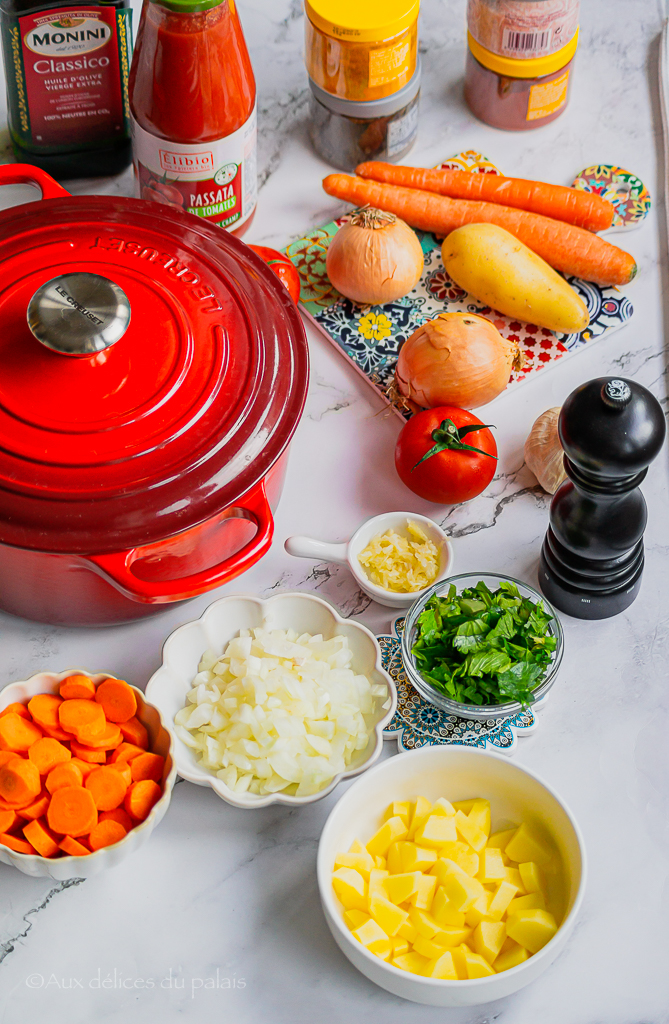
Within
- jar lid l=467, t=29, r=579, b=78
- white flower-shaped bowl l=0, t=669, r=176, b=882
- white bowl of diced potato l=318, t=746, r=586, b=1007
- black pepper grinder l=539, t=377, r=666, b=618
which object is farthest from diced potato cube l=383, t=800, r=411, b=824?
jar lid l=467, t=29, r=579, b=78

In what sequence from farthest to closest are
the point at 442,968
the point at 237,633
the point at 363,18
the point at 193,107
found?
the point at 363,18, the point at 193,107, the point at 237,633, the point at 442,968

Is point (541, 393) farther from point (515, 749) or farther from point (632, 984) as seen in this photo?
point (632, 984)

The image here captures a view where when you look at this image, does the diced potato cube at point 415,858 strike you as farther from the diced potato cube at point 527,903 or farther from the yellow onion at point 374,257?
the yellow onion at point 374,257

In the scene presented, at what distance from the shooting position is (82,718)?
1.00 meters

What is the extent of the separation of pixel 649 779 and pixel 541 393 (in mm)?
535

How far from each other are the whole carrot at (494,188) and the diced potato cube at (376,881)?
988 millimetres

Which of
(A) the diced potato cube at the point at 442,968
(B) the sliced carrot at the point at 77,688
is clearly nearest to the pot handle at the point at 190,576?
(B) the sliced carrot at the point at 77,688

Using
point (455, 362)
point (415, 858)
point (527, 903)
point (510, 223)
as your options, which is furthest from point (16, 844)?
point (510, 223)

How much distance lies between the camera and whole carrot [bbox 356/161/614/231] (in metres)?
1.46

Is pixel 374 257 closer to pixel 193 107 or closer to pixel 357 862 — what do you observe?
pixel 193 107

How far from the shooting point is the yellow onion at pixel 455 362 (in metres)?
1.23

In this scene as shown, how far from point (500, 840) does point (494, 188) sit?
3.17 feet

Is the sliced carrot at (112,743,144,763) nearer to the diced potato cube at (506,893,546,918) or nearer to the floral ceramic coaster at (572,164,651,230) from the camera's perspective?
the diced potato cube at (506,893,546,918)

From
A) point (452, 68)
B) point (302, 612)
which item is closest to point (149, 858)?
point (302, 612)
